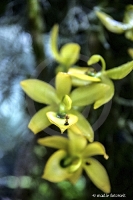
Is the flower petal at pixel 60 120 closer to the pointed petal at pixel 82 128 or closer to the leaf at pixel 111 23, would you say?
the pointed petal at pixel 82 128

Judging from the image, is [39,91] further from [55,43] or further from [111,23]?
[111,23]

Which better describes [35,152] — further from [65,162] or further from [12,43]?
[12,43]

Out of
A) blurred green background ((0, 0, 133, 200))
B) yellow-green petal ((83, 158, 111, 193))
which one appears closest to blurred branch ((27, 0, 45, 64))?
blurred green background ((0, 0, 133, 200))

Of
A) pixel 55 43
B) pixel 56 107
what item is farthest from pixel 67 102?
pixel 55 43

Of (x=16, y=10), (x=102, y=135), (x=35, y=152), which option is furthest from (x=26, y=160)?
(x=16, y=10)

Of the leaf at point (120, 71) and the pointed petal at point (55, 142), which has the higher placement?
the leaf at point (120, 71)

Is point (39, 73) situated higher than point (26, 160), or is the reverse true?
point (39, 73)

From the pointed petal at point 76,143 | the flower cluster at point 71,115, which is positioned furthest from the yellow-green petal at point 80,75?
the pointed petal at point 76,143
